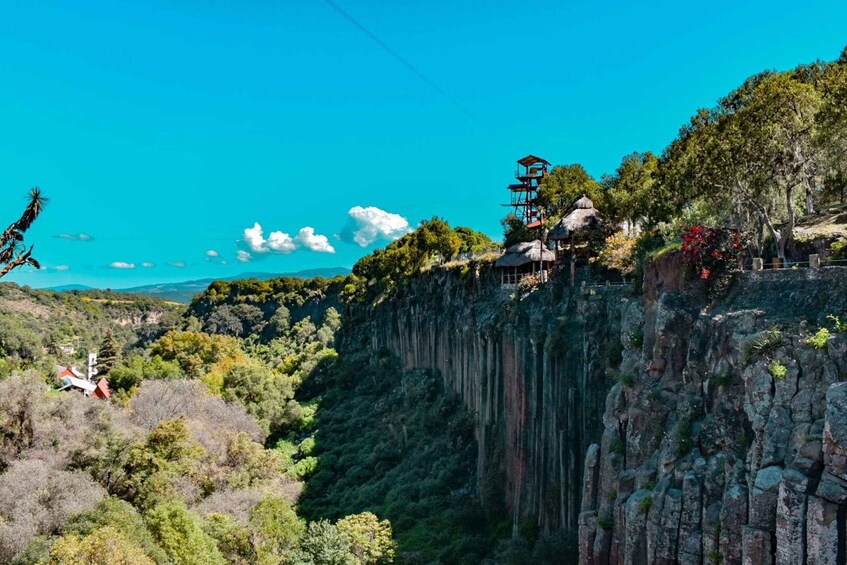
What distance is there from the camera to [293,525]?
27.7 meters

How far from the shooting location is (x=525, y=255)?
38.3 meters

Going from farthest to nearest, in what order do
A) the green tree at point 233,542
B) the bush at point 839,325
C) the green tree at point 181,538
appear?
1. the green tree at point 233,542
2. the green tree at point 181,538
3. the bush at point 839,325

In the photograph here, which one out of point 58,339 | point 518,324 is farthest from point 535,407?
point 58,339

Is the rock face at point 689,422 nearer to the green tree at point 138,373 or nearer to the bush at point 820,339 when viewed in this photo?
the bush at point 820,339

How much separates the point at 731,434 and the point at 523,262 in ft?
81.9

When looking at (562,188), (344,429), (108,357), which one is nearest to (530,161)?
(562,188)

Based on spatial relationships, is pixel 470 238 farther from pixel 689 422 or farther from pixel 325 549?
pixel 689 422

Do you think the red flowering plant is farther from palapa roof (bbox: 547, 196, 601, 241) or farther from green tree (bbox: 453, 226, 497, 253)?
green tree (bbox: 453, 226, 497, 253)

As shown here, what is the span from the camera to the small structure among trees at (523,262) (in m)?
37.6

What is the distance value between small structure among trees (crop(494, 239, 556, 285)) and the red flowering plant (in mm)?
18432

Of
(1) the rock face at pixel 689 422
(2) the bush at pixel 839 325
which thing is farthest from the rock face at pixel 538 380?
(2) the bush at pixel 839 325

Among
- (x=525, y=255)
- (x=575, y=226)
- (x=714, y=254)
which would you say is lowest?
(x=714, y=254)

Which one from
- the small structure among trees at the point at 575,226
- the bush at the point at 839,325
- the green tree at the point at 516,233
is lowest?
the bush at the point at 839,325

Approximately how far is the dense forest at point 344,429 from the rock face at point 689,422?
3.48 meters
